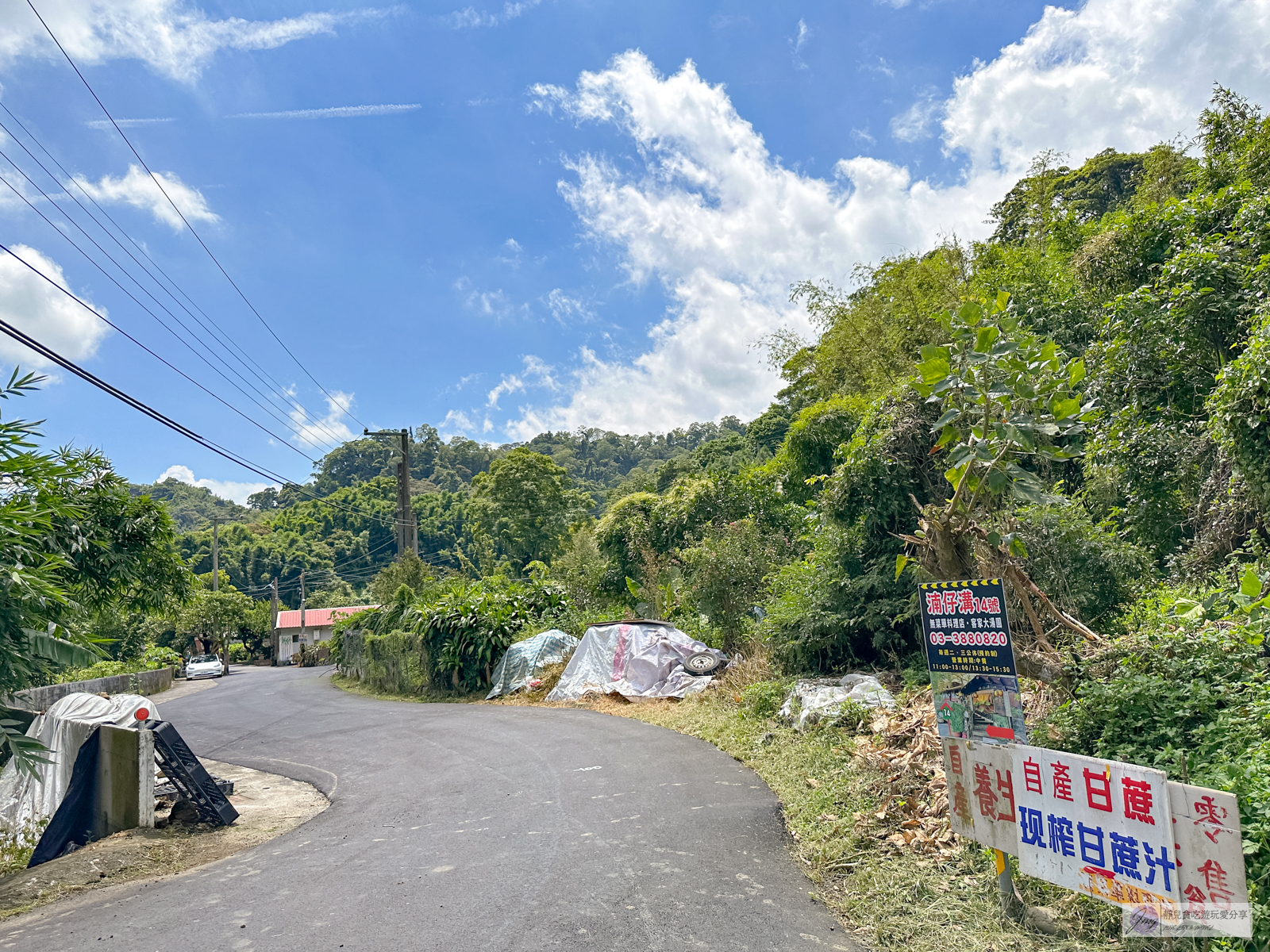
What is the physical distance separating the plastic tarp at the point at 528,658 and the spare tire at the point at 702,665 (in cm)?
462

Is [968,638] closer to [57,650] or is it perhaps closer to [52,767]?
[57,650]

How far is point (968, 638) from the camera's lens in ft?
15.5

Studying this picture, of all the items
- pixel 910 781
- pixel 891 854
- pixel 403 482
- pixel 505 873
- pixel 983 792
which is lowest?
pixel 505 873

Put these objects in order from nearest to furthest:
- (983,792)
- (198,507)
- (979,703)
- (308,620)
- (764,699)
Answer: (983,792), (979,703), (764,699), (308,620), (198,507)

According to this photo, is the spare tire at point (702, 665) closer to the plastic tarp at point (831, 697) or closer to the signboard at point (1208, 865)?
the plastic tarp at point (831, 697)

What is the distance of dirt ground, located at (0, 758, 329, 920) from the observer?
614cm

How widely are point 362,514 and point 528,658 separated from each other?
179ft

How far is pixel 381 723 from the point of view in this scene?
15.5 metres

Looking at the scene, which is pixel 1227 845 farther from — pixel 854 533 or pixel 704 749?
pixel 854 533

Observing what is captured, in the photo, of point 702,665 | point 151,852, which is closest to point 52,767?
point 151,852

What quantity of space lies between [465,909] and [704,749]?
228 inches

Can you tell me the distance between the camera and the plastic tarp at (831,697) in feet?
30.2

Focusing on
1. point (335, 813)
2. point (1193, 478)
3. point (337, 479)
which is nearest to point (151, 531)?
point (335, 813)

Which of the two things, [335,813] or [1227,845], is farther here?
[335,813]
